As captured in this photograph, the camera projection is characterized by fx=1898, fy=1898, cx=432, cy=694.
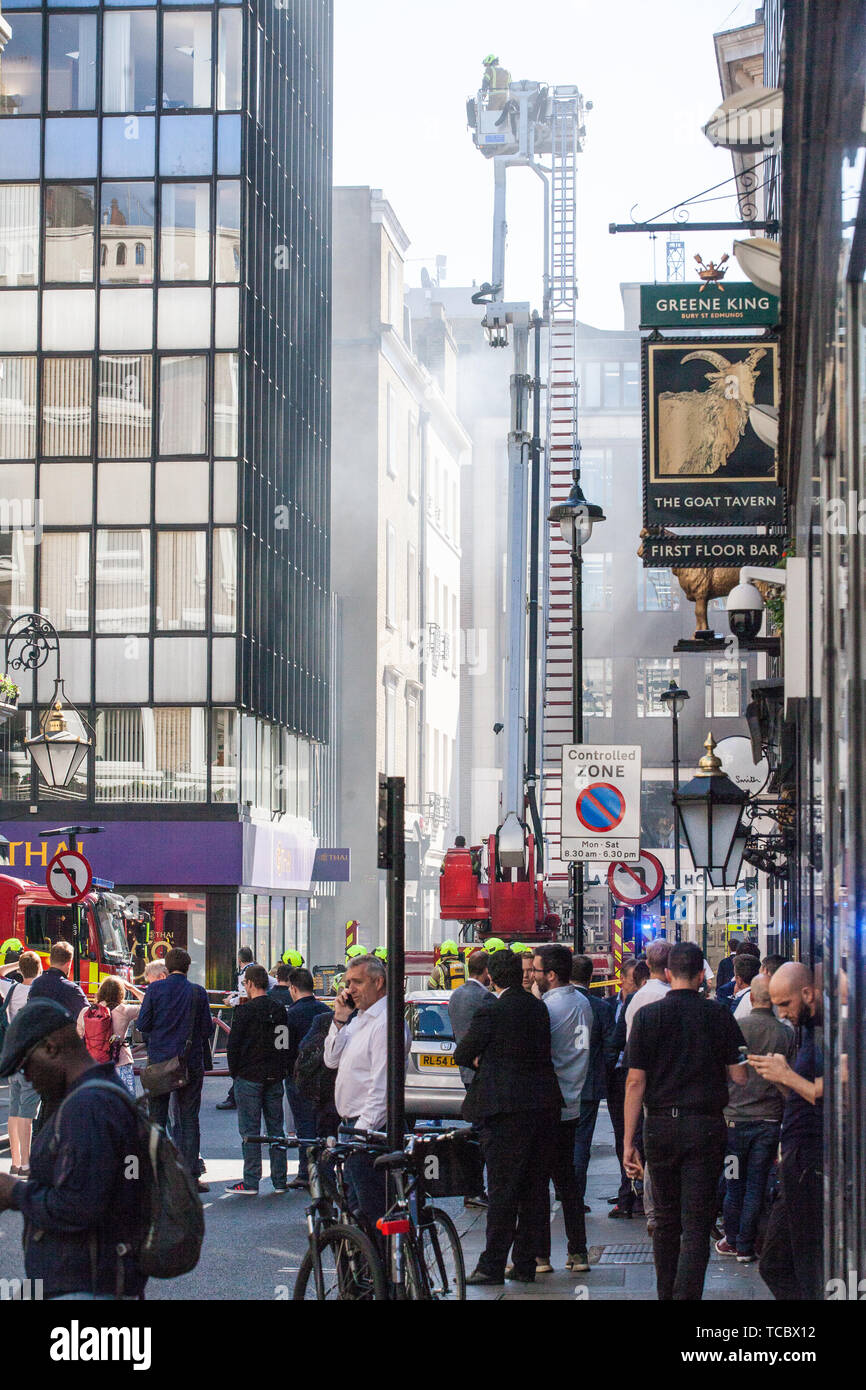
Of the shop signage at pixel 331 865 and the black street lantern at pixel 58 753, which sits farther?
the shop signage at pixel 331 865

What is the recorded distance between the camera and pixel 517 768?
29219 millimetres

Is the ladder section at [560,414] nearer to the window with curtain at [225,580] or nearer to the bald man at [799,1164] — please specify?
the window with curtain at [225,580]

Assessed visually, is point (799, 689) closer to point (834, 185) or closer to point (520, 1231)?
point (834, 185)

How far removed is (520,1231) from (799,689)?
4037 millimetres

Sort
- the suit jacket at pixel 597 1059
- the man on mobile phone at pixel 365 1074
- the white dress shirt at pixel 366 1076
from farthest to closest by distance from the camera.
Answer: the suit jacket at pixel 597 1059
the white dress shirt at pixel 366 1076
the man on mobile phone at pixel 365 1074

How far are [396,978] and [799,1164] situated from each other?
5.86ft

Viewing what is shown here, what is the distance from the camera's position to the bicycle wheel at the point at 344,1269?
25.4ft

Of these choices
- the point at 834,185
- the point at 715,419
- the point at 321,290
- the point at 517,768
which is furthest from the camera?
the point at 321,290

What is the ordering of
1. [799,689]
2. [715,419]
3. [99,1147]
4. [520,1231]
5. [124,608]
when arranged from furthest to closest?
1. [124,608]
2. [715,419]
3. [520,1231]
4. [799,689]
5. [99,1147]

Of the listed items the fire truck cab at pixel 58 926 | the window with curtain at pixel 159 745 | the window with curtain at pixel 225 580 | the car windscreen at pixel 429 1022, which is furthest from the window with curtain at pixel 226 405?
the car windscreen at pixel 429 1022

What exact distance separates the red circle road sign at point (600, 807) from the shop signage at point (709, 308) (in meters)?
5.48

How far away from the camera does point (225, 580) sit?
142 ft

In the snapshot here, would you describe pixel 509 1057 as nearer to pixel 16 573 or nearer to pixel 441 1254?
pixel 441 1254
